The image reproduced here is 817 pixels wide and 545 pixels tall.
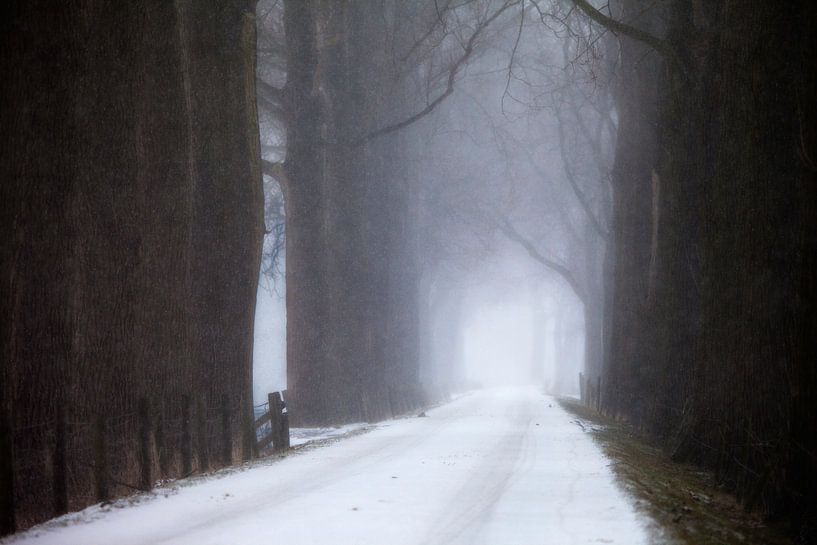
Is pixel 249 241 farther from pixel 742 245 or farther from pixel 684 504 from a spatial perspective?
pixel 684 504

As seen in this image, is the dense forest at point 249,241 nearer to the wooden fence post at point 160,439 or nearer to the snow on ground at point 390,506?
the wooden fence post at point 160,439

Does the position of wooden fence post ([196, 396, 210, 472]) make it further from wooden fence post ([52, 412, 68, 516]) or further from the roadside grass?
the roadside grass

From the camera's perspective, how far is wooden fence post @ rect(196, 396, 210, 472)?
10867 millimetres

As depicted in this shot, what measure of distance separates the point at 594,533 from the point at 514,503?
4.53 ft

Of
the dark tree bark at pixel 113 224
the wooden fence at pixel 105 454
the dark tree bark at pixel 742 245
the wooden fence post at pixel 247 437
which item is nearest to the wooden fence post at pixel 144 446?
the wooden fence at pixel 105 454

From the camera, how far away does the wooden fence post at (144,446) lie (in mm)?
9352

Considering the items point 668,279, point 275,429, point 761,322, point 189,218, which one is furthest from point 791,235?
point 275,429

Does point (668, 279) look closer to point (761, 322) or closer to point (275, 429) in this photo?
point (761, 322)

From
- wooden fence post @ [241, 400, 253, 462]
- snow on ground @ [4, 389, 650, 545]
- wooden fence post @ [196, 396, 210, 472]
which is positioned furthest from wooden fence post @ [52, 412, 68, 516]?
wooden fence post @ [241, 400, 253, 462]

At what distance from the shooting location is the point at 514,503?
7.82 metres

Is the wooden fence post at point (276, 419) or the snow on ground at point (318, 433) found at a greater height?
the wooden fence post at point (276, 419)

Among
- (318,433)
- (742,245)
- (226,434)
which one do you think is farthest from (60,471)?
(318,433)

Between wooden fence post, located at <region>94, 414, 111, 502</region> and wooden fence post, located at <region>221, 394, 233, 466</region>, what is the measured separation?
9.65 ft

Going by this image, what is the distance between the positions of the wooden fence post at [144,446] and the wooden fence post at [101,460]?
24.4 inches
